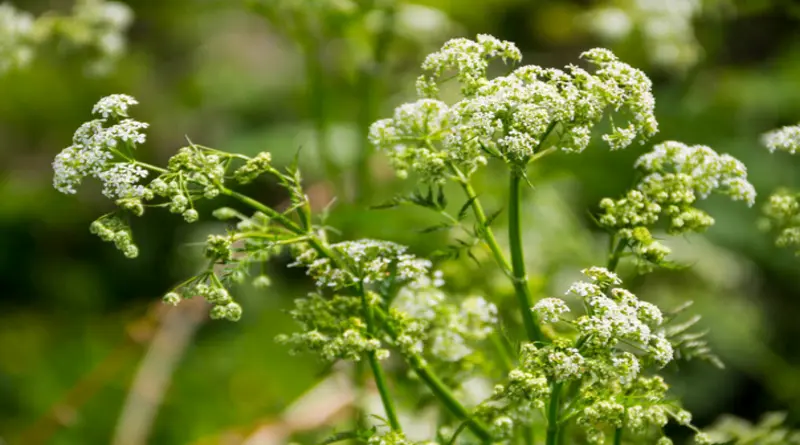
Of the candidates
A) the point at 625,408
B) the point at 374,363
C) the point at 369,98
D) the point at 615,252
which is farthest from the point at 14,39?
the point at 625,408

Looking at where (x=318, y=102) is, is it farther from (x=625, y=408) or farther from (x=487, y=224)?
(x=625, y=408)

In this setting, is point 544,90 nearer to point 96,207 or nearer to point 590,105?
point 590,105

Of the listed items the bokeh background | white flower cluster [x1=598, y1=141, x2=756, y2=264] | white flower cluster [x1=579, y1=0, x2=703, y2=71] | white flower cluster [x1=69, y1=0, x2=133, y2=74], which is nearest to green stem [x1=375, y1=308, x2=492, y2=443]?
white flower cluster [x1=598, y1=141, x2=756, y2=264]

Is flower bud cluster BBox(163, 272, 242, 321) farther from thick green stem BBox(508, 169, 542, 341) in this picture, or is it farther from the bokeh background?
the bokeh background

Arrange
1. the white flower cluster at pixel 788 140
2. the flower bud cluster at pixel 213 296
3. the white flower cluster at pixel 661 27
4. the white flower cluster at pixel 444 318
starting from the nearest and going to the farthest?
the flower bud cluster at pixel 213 296 → the white flower cluster at pixel 788 140 → the white flower cluster at pixel 444 318 → the white flower cluster at pixel 661 27

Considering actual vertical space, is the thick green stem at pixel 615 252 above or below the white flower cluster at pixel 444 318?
below

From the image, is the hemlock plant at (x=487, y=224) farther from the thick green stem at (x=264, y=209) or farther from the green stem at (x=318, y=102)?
the green stem at (x=318, y=102)

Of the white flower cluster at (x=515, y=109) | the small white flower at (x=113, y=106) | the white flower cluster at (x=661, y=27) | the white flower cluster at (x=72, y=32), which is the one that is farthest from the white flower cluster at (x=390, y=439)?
the white flower cluster at (x=661, y=27)
